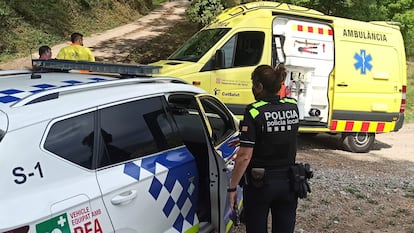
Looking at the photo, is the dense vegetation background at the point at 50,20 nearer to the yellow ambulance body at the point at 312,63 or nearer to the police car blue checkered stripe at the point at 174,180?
the yellow ambulance body at the point at 312,63

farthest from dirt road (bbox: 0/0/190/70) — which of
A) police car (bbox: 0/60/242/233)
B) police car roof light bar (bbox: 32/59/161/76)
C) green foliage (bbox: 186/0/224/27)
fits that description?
police car (bbox: 0/60/242/233)

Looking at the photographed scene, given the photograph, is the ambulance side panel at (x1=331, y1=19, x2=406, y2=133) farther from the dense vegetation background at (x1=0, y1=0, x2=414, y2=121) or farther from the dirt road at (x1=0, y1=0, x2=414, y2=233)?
the dense vegetation background at (x1=0, y1=0, x2=414, y2=121)

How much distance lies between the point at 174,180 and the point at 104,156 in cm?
68

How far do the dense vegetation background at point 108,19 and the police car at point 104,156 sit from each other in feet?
39.2

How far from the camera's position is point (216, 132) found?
4645 mm

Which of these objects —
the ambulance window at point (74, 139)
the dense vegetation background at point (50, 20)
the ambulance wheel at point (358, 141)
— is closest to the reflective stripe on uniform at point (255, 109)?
the ambulance window at point (74, 139)

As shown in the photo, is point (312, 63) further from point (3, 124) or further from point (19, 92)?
point (3, 124)

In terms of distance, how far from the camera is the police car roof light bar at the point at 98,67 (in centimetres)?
366

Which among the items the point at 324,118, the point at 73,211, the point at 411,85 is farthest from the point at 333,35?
the point at 411,85

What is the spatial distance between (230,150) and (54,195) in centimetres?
225

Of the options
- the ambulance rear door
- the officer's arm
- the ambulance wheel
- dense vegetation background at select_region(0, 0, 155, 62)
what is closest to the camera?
the officer's arm

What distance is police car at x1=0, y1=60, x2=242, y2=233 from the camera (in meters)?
2.39

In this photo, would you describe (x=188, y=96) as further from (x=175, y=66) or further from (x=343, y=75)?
(x=343, y=75)

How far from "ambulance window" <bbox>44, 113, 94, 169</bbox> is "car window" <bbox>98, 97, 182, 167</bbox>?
0.31 feet
